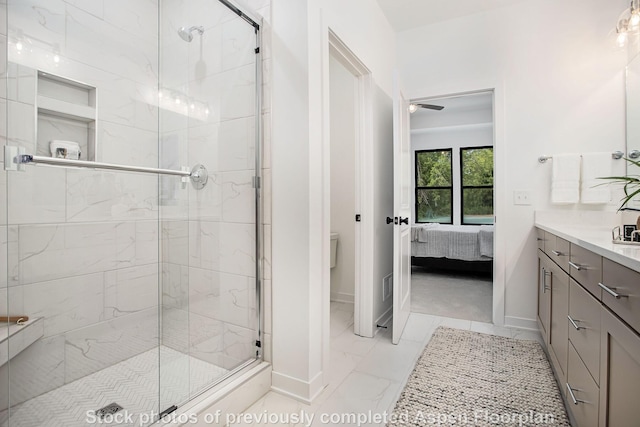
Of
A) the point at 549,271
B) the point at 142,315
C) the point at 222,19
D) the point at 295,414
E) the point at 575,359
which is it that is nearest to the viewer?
the point at 575,359

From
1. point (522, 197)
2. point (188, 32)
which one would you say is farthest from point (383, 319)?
point (188, 32)

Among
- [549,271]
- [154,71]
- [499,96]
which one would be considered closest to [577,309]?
[549,271]

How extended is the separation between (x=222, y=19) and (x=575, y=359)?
230cm

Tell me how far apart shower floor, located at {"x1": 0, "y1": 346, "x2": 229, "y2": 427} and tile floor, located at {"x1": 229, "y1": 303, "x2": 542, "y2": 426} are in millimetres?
318

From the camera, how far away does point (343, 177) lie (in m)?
3.45

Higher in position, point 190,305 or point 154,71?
point 154,71

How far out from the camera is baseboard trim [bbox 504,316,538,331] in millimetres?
2615

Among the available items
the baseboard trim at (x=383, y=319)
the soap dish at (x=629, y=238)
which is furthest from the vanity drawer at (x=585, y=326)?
the baseboard trim at (x=383, y=319)

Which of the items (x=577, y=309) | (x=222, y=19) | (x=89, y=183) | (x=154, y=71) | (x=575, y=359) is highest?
(x=222, y=19)

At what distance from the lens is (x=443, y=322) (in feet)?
9.11

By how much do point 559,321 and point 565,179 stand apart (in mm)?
1305

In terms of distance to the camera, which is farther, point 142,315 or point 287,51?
point 142,315

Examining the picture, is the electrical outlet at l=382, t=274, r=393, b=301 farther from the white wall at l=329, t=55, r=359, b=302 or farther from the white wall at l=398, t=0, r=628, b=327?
the white wall at l=398, t=0, r=628, b=327

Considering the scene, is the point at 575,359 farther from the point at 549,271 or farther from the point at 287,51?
the point at 287,51
